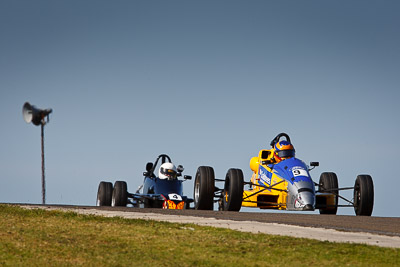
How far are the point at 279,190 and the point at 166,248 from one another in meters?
11.5

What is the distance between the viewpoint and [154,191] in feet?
97.0

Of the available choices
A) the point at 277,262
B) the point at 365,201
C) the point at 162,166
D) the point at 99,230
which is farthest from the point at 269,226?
the point at 162,166

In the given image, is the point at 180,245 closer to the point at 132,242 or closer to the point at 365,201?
the point at 132,242

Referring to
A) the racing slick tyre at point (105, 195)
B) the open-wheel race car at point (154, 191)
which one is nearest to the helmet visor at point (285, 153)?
the open-wheel race car at point (154, 191)

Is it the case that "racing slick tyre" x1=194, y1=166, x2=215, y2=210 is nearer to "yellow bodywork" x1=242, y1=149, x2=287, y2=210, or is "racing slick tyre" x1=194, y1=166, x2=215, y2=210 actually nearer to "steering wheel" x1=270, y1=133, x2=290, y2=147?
"yellow bodywork" x1=242, y1=149, x2=287, y2=210

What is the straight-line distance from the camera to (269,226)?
13.9 m

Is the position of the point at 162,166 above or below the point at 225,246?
above

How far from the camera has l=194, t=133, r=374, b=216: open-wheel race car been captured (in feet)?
67.7

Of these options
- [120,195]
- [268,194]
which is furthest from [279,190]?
[120,195]

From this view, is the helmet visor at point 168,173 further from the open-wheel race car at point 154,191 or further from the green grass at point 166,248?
the green grass at point 166,248

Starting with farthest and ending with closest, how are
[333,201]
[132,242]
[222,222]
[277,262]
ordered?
1. [333,201]
2. [222,222]
3. [132,242]
4. [277,262]

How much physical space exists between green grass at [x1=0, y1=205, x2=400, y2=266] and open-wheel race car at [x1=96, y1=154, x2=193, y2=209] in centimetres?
1403

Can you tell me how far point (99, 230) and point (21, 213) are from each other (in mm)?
4668

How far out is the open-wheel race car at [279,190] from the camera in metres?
20.6
